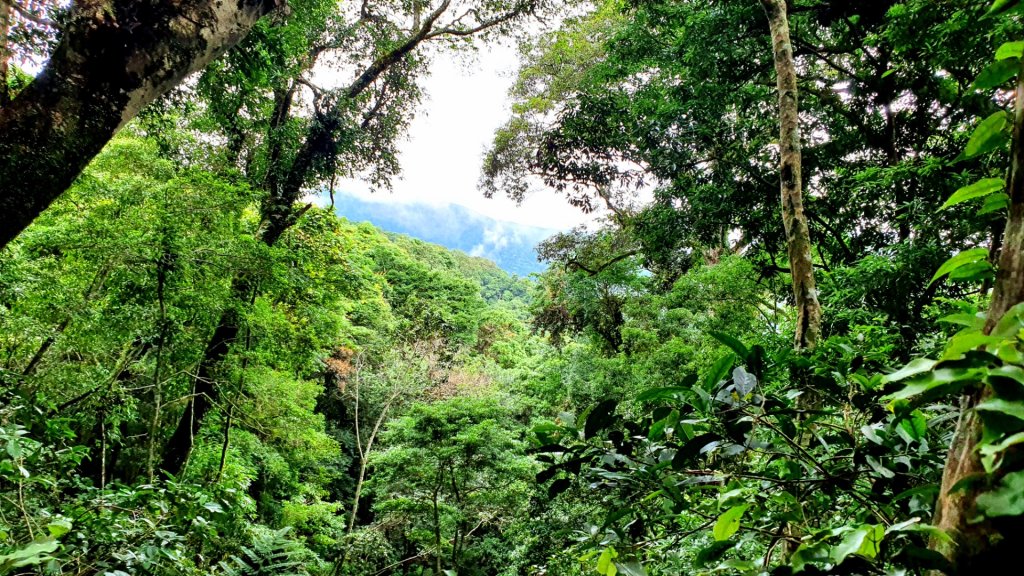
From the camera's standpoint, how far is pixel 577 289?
8.53 m

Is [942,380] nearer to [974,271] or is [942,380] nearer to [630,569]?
[974,271]

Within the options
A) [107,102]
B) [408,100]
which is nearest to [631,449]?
[107,102]

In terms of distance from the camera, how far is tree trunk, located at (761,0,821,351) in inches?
73.4

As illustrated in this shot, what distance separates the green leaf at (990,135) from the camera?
1.61ft

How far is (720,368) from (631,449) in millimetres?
320

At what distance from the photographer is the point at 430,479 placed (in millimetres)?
8172

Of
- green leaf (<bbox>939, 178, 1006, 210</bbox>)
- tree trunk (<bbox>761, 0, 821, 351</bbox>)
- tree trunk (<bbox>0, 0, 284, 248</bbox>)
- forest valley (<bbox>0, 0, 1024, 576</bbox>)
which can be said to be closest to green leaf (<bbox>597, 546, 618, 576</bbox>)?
forest valley (<bbox>0, 0, 1024, 576</bbox>)

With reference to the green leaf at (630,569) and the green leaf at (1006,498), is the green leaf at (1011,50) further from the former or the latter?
the green leaf at (630,569)

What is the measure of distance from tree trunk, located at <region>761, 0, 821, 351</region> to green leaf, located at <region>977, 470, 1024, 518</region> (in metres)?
1.61

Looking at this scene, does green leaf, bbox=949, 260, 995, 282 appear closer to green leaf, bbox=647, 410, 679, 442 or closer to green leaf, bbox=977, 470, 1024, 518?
green leaf, bbox=977, 470, 1024, 518

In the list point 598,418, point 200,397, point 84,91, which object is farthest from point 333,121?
point 598,418

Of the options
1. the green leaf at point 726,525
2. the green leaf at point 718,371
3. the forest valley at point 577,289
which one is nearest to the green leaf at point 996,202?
the forest valley at point 577,289

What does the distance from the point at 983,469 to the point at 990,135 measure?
0.33 m

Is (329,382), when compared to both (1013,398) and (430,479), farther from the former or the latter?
(1013,398)
